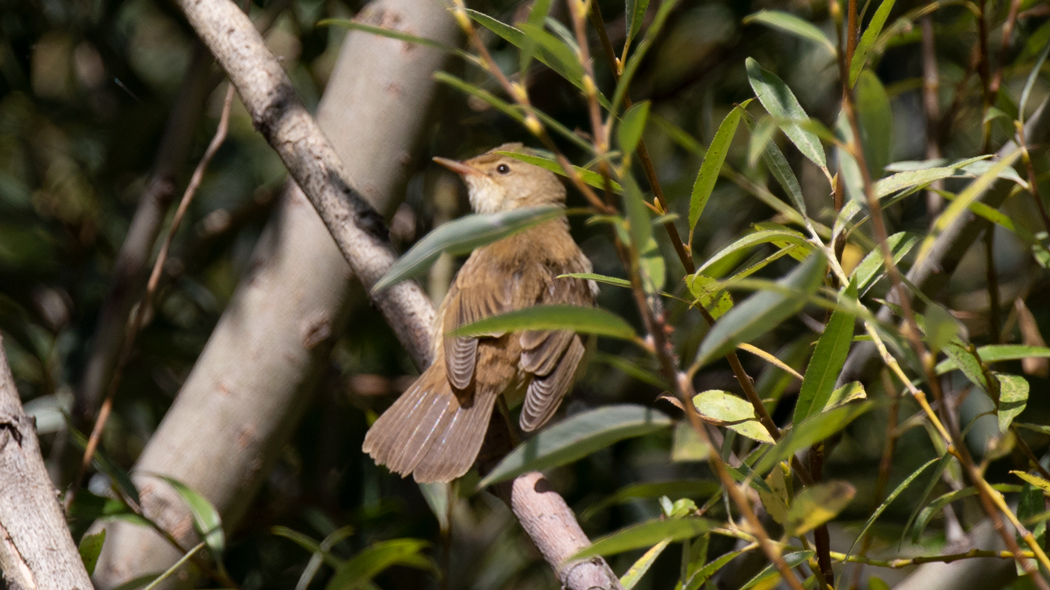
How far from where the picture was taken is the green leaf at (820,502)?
3.83 feet

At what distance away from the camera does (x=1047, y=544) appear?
1747mm

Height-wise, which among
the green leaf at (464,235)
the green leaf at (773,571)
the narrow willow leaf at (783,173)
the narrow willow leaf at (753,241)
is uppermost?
the green leaf at (464,235)

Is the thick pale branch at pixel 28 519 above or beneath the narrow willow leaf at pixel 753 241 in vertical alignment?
beneath

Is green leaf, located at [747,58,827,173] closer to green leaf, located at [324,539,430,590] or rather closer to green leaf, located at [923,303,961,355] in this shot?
green leaf, located at [923,303,961,355]

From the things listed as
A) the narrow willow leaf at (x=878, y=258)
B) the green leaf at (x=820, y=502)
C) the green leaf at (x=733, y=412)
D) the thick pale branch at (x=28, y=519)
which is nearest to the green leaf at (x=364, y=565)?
the thick pale branch at (x=28, y=519)

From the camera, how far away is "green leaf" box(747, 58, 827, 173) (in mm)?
1577

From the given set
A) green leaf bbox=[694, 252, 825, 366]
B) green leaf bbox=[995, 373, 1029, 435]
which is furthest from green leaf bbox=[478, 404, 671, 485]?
green leaf bbox=[995, 373, 1029, 435]

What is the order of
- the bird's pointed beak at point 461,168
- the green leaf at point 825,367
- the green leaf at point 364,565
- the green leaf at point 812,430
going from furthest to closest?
the bird's pointed beak at point 461,168 < the green leaf at point 364,565 < the green leaf at point 825,367 < the green leaf at point 812,430

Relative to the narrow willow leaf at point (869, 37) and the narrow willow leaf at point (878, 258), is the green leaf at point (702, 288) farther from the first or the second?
the narrow willow leaf at point (869, 37)

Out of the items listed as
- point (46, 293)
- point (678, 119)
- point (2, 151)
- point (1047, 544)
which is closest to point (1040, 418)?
point (1047, 544)

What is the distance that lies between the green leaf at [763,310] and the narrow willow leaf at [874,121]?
0.53 ft

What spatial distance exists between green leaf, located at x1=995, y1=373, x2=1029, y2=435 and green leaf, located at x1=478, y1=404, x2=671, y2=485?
2.71 feet

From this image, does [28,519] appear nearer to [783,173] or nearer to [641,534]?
[641,534]

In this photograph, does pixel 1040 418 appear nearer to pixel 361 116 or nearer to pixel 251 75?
pixel 361 116
